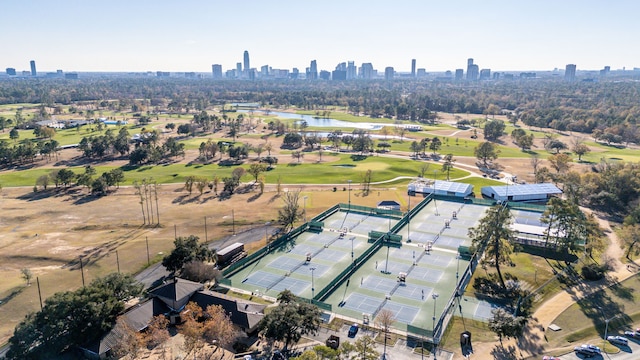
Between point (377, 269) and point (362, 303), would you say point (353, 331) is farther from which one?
point (377, 269)

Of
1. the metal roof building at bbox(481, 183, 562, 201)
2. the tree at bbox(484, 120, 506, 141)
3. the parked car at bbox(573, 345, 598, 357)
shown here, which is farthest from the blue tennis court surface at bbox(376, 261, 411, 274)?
the tree at bbox(484, 120, 506, 141)

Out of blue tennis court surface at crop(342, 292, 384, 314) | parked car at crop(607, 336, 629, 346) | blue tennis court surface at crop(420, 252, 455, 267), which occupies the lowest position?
blue tennis court surface at crop(342, 292, 384, 314)

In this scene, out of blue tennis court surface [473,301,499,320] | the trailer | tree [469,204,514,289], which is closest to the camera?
blue tennis court surface [473,301,499,320]

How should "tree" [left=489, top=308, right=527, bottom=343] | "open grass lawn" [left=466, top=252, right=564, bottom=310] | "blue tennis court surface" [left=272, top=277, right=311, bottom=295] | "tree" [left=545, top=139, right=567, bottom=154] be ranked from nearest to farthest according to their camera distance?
1. "tree" [left=489, top=308, right=527, bottom=343]
2. "open grass lawn" [left=466, top=252, right=564, bottom=310]
3. "blue tennis court surface" [left=272, top=277, right=311, bottom=295]
4. "tree" [left=545, top=139, right=567, bottom=154]

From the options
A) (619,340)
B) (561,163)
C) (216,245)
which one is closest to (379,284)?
(619,340)

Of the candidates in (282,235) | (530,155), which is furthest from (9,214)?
(530,155)

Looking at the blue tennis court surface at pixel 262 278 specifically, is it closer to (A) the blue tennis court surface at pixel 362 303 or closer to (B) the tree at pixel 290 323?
(A) the blue tennis court surface at pixel 362 303

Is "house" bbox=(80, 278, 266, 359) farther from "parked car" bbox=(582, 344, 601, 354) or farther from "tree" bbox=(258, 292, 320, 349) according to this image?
"parked car" bbox=(582, 344, 601, 354)

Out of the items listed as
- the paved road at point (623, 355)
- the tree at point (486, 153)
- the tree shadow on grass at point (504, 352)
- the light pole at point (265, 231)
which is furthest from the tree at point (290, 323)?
the tree at point (486, 153)
